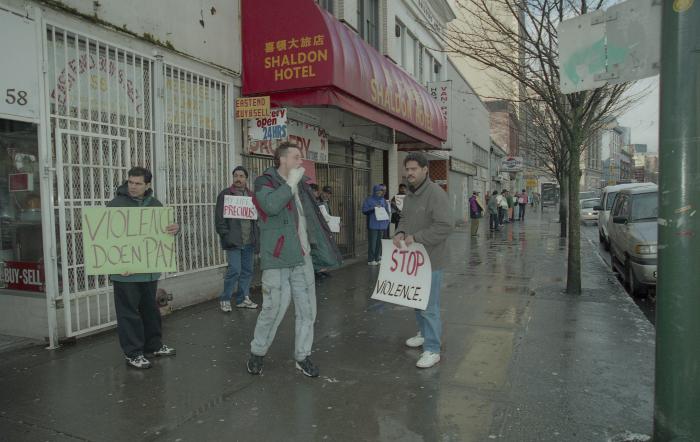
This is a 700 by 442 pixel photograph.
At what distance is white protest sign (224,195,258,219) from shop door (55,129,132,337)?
1282 millimetres

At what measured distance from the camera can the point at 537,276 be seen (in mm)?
9477

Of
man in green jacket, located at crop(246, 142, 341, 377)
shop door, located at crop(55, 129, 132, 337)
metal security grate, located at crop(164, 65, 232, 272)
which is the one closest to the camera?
man in green jacket, located at crop(246, 142, 341, 377)

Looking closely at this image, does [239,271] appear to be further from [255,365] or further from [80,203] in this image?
[255,365]

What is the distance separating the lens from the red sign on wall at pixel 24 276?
5.45 meters

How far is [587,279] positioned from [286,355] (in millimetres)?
6499

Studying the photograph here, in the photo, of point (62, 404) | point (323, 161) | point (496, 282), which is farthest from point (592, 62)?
point (323, 161)

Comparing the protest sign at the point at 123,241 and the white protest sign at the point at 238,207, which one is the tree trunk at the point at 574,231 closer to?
the white protest sign at the point at 238,207

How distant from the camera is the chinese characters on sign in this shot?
7531mm

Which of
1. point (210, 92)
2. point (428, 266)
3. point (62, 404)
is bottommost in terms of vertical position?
point (62, 404)

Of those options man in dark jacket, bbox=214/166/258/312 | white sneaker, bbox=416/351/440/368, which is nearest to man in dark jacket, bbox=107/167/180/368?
Result: man in dark jacket, bbox=214/166/258/312

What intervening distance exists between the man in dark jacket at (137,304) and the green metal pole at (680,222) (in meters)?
4.02

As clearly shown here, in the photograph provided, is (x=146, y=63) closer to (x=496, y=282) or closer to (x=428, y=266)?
(x=428, y=266)

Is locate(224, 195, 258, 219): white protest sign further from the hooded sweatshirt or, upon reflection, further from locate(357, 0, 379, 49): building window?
locate(357, 0, 379, 49): building window

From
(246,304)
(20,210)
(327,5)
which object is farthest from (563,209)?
(20,210)
